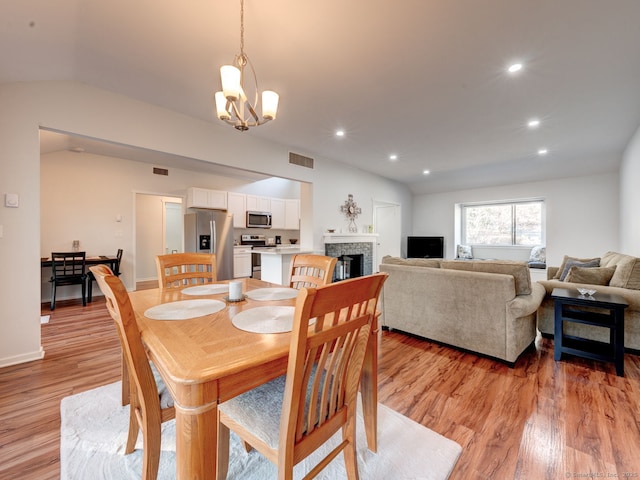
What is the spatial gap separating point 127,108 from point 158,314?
2.66 m

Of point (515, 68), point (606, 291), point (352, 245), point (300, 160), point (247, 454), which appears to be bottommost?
point (247, 454)

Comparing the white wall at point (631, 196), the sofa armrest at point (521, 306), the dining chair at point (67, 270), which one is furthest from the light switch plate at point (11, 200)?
the white wall at point (631, 196)

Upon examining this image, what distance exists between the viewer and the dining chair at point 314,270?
189cm

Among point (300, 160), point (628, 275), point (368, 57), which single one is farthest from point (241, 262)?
point (628, 275)

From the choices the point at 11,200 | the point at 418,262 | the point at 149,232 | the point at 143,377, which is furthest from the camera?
the point at 149,232

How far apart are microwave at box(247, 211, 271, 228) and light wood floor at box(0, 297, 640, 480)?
13.4 feet

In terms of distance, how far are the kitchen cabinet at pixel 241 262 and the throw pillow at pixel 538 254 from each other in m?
6.35

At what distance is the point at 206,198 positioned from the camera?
19.5 feet

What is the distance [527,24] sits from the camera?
1845 millimetres

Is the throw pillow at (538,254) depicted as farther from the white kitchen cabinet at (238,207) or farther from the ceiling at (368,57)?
the white kitchen cabinet at (238,207)

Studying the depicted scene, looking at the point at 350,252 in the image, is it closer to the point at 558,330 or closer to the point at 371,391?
the point at 558,330

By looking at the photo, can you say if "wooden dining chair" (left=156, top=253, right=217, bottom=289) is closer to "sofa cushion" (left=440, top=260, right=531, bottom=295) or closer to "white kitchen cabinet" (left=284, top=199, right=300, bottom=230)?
"sofa cushion" (left=440, top=260, right=531, bottom=295)

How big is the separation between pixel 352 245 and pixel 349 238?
0.77 ft

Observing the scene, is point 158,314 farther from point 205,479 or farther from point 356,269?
point 356,269
